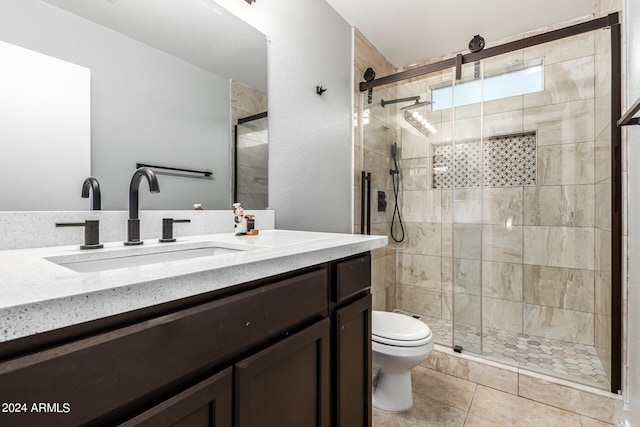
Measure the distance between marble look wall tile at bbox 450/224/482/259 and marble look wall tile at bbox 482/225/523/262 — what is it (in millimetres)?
204

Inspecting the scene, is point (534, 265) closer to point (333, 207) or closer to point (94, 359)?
point (333, 207)

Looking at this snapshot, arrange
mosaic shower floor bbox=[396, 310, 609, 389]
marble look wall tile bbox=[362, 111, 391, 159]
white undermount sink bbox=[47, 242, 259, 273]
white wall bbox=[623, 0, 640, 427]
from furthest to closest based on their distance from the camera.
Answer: marble look wall tile bbox=[362, 111, 391, 159], mosaic shower floor bbox=[396, 310, 609, 389], white wall bbox=[623, 0, 640, 427], white undermount sink bbox=[47, 242, 259, 273]

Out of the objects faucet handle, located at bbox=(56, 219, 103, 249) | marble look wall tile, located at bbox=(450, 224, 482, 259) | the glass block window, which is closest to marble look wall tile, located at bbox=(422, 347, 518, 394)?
marble look wall tile, located at bbox=(450, 224, 482, 259)

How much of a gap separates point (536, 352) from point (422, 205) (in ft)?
4.49

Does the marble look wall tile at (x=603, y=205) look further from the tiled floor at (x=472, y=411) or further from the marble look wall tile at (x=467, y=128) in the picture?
the tiled floor at (x=472, y=411)

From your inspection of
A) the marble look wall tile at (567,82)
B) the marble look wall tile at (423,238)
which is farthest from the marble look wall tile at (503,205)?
the marble look wall tile at (567,82)

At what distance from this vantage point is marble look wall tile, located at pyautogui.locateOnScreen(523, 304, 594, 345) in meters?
2.21

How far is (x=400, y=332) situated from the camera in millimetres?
1629

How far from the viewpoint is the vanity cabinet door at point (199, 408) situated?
0.51m

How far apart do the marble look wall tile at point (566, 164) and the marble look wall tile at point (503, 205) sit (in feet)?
0.63

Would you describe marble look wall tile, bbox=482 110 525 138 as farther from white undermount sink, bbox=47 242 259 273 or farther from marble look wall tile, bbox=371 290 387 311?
white undermount sink, bbox=47 242 259 273

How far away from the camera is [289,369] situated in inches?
31.3

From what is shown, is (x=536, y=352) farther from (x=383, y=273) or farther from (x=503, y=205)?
(x=383, y=273)

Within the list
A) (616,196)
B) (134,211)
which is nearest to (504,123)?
(616,196)
